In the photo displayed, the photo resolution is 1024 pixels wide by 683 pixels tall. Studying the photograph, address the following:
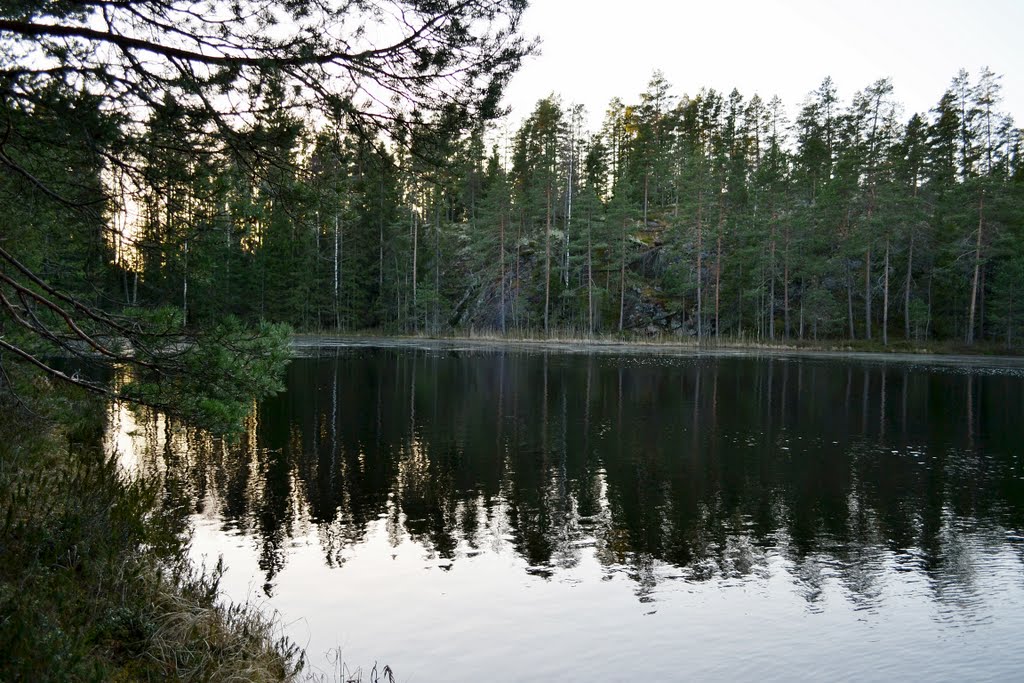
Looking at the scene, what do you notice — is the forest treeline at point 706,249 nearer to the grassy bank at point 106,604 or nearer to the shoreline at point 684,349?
the shoreline at point 684,349

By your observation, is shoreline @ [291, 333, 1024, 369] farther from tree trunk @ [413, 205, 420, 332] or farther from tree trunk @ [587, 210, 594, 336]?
tree trunk @ [413, 205, 420, 332]

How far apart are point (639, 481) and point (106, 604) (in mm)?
9722

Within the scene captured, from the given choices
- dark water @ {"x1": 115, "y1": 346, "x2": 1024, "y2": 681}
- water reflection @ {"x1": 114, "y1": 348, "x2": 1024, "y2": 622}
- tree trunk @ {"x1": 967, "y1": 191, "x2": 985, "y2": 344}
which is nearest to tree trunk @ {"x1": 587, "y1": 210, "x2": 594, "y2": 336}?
tree trunk @ {"x1": 967, "y1": 191, "x2": 985, "y2": 344}

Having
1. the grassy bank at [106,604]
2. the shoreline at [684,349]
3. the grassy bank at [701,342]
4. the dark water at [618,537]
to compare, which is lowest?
the dark water at [618,537]

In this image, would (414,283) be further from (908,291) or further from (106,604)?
(106,604)

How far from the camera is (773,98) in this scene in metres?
94.1

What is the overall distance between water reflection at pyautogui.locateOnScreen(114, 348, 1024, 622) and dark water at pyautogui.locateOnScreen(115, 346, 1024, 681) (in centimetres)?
7

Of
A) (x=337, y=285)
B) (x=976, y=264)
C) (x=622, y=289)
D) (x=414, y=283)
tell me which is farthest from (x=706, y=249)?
(x=337, y=285)

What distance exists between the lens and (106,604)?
17.6 ft

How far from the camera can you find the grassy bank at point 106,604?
3.92 meters

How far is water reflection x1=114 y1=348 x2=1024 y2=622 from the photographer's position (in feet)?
31.4

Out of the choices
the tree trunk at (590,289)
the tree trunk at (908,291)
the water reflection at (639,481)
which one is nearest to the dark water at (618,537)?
the water reflection at (639,481)

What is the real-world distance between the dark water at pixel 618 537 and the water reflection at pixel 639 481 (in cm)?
7

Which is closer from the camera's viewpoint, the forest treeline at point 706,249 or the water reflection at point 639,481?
the water reflection at point 639,481
